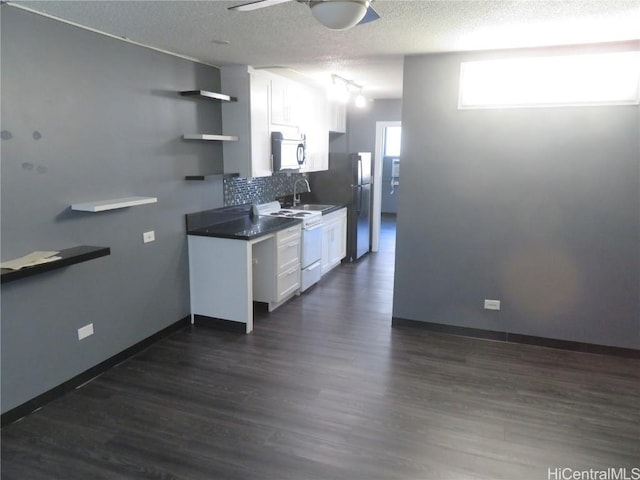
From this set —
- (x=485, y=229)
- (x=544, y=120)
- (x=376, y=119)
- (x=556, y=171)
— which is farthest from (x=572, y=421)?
(x=376, y=119)

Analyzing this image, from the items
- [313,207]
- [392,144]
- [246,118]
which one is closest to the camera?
[246,118]

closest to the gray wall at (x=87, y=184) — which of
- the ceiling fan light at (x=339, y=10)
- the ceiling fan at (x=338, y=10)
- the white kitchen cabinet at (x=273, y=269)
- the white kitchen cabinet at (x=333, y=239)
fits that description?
the white kitchen cabinet at (x=273, y=269)

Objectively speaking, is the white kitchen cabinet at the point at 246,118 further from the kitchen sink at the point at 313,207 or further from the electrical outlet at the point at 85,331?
the electrical outlet at the point at 85,331

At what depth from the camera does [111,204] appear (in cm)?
293

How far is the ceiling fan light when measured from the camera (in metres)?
1.74

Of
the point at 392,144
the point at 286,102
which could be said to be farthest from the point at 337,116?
the point at 392,144

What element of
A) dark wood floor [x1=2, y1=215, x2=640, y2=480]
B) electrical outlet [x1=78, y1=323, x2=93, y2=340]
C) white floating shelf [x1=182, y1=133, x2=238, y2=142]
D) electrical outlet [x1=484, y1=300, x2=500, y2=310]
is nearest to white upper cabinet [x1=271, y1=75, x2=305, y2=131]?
white floating shelf [x1=182, y1=133, x2=238, y2=142]

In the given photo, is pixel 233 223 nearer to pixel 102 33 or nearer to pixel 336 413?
pixel 102 33

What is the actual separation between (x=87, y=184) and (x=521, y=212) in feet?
10.7

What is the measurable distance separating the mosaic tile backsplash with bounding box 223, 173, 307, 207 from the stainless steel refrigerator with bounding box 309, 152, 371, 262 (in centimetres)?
28

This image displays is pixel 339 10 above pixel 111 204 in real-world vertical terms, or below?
above

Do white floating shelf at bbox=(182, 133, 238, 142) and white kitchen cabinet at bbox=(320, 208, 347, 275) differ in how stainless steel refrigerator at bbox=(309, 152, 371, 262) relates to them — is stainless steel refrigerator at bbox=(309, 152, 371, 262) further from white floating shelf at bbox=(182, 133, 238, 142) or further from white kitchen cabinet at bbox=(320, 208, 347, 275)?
white floating shelf at bbox=(182, 133, 238, 142)

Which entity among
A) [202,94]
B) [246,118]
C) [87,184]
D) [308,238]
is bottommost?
[308,238]

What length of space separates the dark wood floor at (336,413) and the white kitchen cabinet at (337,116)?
3340 millimetres
